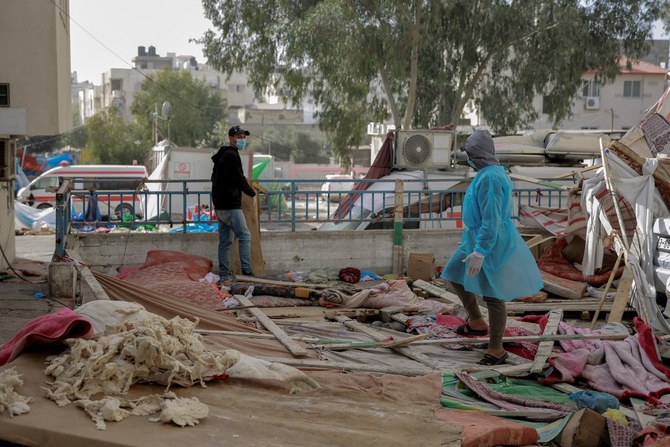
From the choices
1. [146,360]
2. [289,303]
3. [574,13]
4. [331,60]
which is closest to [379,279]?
[289,303]

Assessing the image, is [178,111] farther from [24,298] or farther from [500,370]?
[500,370]

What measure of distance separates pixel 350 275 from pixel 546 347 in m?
4.92

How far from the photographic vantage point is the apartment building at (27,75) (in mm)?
14031

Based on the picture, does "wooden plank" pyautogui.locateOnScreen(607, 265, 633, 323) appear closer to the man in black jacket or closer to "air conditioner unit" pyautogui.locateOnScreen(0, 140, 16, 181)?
the man in black jacket

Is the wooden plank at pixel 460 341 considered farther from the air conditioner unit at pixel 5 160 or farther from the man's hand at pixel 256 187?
the air conditioner unit at pixel 5 160

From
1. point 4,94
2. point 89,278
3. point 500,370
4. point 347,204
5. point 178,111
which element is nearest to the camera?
point 500,370

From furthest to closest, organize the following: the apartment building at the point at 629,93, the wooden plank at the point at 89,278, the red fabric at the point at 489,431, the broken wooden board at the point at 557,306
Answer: the apartment building at the point at 629,93
the broken wooden board at the point at 557,306
the wooden plank at the point at 89,278
the red fabric at the point at 489,431

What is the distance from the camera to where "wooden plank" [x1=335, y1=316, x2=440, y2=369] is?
724 centimetres

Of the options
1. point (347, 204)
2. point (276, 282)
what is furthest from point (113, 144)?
point (276, 282)

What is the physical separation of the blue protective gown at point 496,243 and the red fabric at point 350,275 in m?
4.71

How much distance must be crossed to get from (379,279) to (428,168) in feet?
17.4

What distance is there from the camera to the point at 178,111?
192ft

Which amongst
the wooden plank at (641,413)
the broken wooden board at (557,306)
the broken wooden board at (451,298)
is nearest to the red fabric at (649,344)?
the wooden plank at (641,413)

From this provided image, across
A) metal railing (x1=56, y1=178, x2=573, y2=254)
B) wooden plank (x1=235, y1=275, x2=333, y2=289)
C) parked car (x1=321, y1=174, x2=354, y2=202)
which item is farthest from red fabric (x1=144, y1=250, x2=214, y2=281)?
parked car (x1=321, y1=174, x2=354, y2=202)
